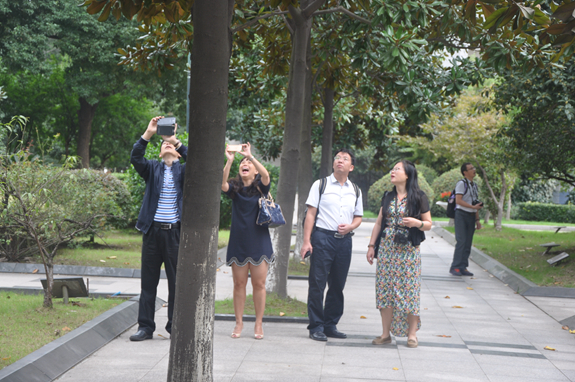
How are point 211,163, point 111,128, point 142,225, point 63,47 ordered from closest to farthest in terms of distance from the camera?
point 211,163 → point 142,225 → point 63,47 → point 111,128

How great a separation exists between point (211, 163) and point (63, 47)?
1958 cm

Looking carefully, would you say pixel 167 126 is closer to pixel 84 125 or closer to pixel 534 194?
pixel 84 125

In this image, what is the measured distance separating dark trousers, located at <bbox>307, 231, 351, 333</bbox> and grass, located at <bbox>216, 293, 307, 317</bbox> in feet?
3.17

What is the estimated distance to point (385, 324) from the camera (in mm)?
6293

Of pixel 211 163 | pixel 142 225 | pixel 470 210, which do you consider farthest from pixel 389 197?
pixel 470 210

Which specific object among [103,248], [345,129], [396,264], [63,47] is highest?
[63,47]

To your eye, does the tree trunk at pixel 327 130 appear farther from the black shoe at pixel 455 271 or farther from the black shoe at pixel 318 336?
the black shoe at pixel 318 336

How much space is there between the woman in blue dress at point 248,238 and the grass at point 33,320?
1707 millimetres

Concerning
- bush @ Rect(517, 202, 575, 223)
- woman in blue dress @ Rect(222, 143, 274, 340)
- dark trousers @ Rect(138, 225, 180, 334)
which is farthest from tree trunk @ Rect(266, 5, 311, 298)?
bush @ Rect(517, 202, 575, 223)

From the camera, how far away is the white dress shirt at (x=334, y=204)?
256 inches

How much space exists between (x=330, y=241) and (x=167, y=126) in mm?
2130

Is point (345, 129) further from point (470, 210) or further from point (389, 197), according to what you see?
point (389, 197)

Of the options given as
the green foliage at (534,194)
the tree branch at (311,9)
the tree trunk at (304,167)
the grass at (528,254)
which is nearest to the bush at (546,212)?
the green foliage at (534,194)

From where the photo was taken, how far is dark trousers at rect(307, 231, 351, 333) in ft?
21.2
